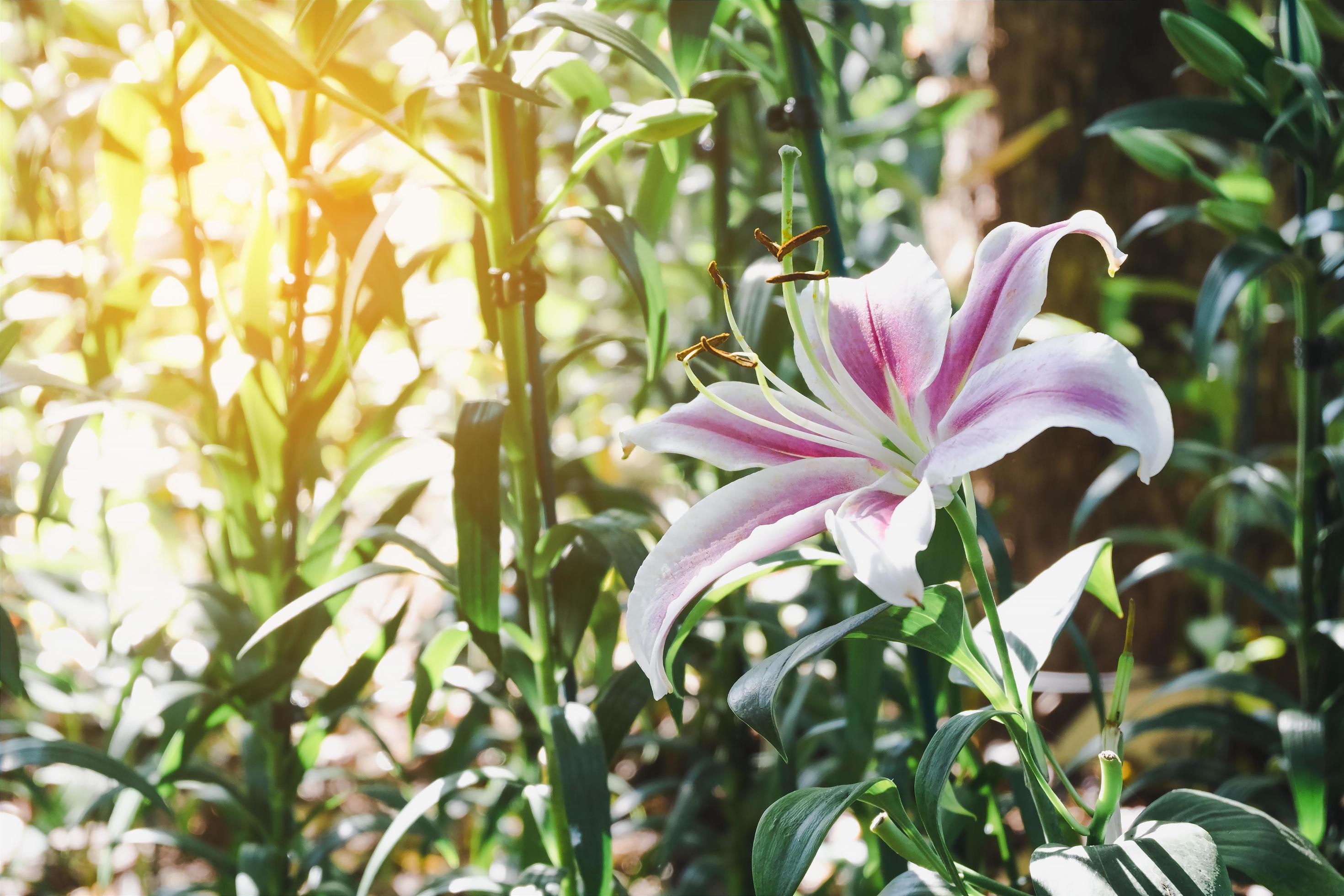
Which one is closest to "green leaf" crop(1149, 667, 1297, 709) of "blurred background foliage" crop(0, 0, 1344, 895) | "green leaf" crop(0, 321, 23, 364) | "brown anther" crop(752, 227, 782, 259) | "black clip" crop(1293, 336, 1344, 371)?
"blurred background foliage" crop(0, 0, 1344, 895)

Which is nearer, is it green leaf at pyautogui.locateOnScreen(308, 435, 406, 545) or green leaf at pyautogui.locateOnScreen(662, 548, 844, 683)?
green leaf at pyautogui.locateOnScreen(662, 548, 844, 683)

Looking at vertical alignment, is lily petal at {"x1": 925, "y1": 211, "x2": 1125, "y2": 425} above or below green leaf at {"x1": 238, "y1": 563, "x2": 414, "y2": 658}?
above

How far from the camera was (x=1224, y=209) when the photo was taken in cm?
73

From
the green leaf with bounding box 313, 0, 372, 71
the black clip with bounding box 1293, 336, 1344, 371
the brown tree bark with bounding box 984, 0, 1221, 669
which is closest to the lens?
the green leaf with bounding box 313, 0, 372, 71

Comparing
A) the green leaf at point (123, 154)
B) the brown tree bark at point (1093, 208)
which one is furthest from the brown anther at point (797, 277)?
the brown tree bark at point (1093, 208)

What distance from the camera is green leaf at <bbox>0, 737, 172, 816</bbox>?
65cm

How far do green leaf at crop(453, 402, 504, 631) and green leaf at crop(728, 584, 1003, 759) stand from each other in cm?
22

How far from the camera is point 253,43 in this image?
1.69 ft

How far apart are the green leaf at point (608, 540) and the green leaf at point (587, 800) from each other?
0.11m

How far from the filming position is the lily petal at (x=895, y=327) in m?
0.42

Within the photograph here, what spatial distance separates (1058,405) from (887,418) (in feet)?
0.28

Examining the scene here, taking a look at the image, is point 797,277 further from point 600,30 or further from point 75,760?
point 75,760

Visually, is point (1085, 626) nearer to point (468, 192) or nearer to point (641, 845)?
point (641, 845)

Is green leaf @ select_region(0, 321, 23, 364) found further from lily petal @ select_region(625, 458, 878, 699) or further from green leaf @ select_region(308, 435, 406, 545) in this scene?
lily petal @ select_region(625, 458, 878, 699)
